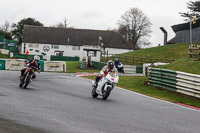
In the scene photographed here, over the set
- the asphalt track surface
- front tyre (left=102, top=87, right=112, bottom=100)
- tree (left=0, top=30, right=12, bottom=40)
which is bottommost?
the asphalt track surface

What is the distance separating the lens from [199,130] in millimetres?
8000

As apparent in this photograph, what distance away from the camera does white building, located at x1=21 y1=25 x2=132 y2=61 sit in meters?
84.6

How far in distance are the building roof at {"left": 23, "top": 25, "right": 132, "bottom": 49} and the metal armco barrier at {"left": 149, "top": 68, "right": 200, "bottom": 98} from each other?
64405 millimetres

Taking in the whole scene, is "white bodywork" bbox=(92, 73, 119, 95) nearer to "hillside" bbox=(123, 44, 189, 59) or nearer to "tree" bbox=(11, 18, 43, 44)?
"hillside" bbox=(123, 44, 189, 59)

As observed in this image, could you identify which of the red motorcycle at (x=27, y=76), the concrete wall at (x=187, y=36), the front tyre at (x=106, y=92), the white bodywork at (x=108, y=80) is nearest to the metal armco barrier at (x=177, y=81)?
the white bodywork at (x=108, y=80)

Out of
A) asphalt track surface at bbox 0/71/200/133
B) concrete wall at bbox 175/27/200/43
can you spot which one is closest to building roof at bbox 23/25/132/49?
concrete wall at bbox 175/27/200/43

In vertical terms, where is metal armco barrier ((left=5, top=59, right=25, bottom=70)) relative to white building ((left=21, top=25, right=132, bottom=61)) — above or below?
below

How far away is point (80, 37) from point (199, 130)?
7989 centimetres

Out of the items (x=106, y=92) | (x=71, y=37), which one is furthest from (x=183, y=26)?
(x=106, y=92)

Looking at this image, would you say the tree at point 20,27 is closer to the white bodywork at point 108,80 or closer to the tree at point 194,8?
the tree at point 194,8

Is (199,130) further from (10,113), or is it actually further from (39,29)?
(39,29)

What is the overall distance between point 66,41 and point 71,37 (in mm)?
1971

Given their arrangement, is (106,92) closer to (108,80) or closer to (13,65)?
(108,80)

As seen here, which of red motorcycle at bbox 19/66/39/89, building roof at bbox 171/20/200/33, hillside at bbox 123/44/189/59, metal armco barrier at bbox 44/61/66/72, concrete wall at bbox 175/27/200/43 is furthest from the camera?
hillside at bbox 123/44/189/59
